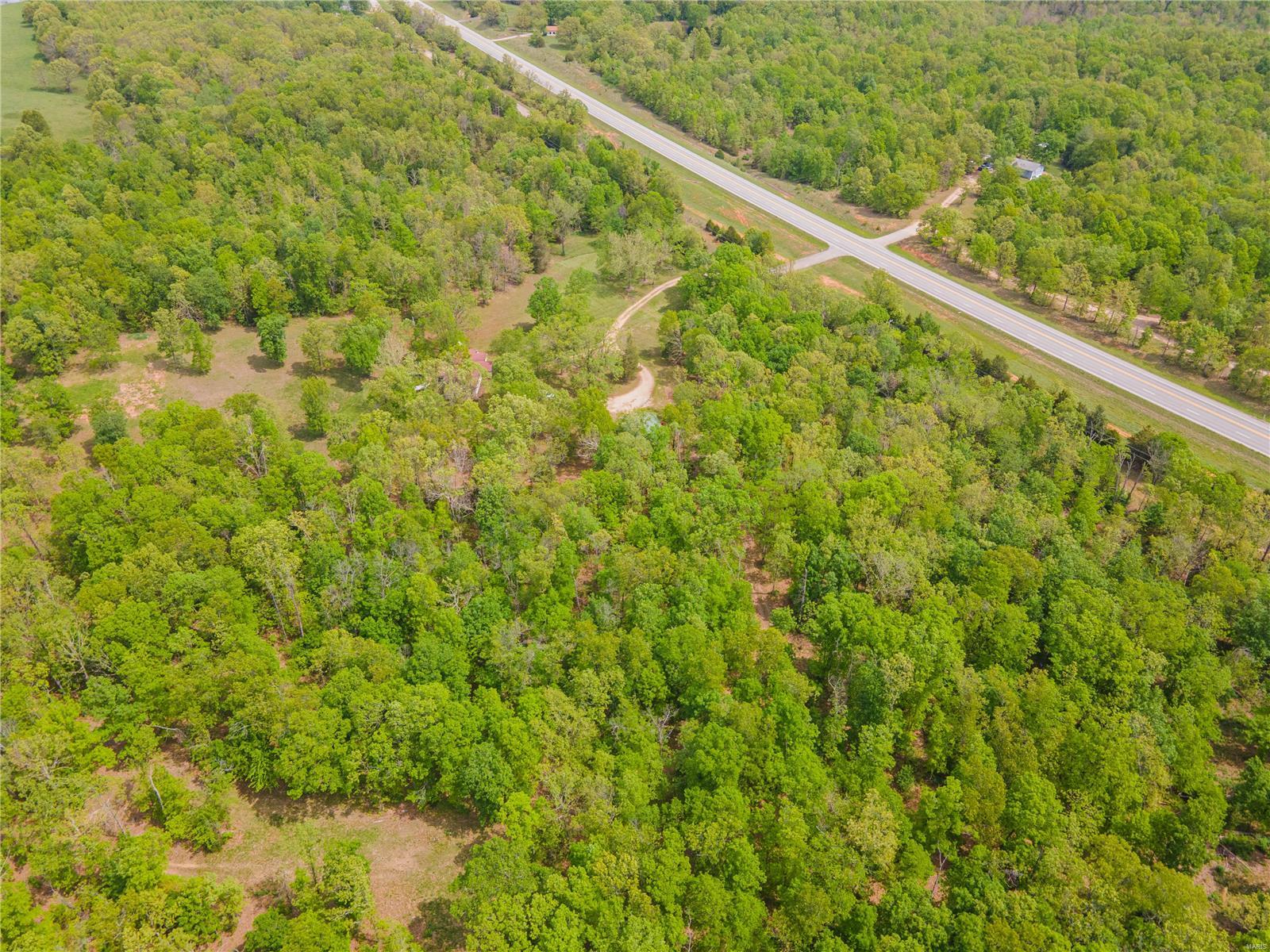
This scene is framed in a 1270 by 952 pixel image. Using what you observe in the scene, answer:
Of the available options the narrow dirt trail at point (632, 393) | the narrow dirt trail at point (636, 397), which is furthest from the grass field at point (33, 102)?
the narrow dirt trail at point (636, 397)

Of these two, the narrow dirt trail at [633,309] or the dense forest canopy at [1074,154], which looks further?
Answer: the dense forest canopy at [1074,154]

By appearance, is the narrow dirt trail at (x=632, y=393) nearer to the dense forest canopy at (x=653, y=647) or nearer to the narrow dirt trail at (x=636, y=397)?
the narrow dirt trail at (x=636, y=397)

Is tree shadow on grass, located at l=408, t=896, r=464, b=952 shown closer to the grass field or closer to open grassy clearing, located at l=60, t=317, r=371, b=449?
open grassy clearing, located at l=60, t=317, r=371, b=449

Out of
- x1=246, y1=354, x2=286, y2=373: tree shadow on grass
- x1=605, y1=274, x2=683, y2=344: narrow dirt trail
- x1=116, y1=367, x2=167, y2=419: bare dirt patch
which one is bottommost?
x1=116, y1=367, x2=167, y2=419: bare dirt patch

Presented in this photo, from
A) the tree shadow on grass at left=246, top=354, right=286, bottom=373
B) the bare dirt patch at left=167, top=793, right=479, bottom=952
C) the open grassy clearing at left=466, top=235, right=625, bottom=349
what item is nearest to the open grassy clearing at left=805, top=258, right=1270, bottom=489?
the open grassy clearing at left=466, top=235, right=625, bottom=349

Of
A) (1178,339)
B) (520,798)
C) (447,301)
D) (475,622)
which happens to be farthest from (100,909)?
(1178,339)

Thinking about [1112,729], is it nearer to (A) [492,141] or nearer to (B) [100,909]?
(B) [100,909]
